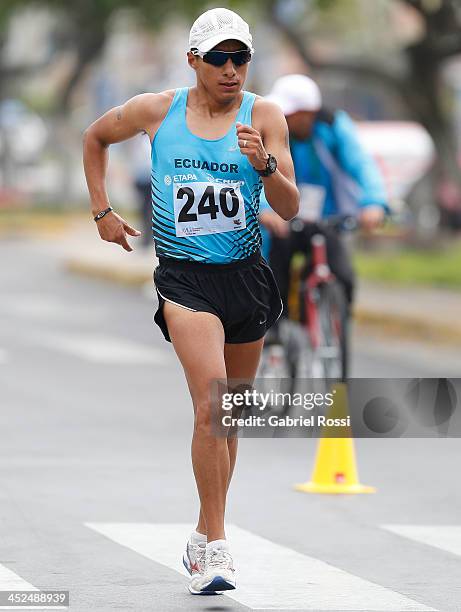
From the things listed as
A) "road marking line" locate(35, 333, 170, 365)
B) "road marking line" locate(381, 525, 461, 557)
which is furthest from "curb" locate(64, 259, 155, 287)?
"road marking line" locate(381, 525, 461, 557)

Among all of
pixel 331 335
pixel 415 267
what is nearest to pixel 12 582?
pixel 331 335

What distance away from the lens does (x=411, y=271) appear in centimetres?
2433

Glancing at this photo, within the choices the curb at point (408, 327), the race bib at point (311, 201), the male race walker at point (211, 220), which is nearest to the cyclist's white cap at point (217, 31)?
the male race walker at point (211, 220)

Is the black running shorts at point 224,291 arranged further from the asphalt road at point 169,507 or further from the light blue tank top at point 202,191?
the asphalt road at point 169,507

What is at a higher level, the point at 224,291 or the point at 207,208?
the point at 207,208

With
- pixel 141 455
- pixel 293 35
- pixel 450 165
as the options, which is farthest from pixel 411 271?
pixel 141 455

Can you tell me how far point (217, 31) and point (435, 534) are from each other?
8.52 feet

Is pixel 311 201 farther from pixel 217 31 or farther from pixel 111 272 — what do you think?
pixel 111 272

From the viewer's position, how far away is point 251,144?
6629mm

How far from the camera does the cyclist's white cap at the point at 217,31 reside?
6.82 metres

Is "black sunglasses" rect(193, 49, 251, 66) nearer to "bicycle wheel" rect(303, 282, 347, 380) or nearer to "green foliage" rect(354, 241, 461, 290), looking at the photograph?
A: "bicycle wheel" rect(303, 282, 347, 380)

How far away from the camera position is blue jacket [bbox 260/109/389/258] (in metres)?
11.4

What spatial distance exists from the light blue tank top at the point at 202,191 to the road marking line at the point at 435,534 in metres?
1.71

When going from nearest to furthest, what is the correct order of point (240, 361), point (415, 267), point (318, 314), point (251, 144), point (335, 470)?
point (251, 144)
point (240, 361)
point (335, 470)
point (318, 314)
point (415, 267)
